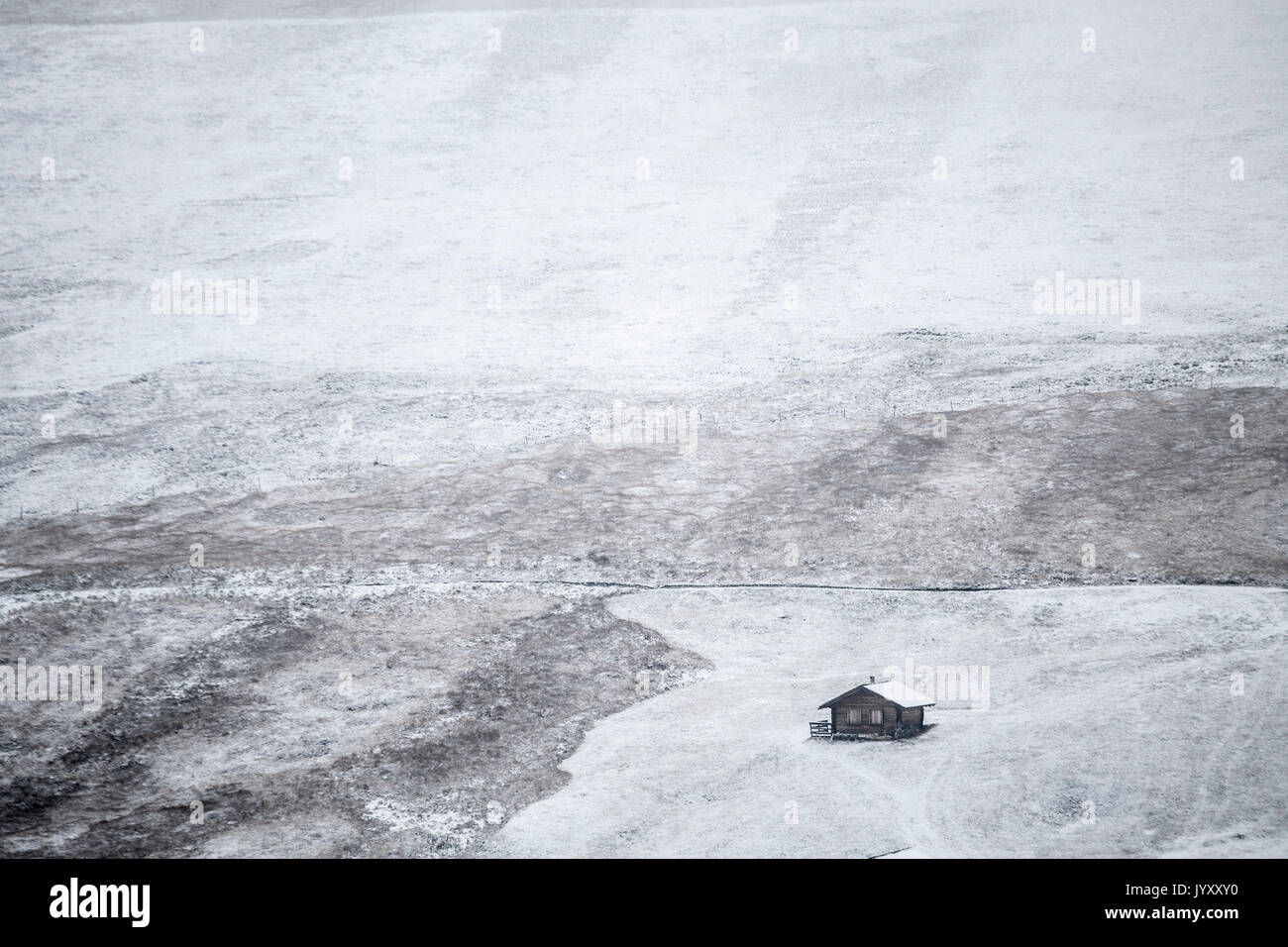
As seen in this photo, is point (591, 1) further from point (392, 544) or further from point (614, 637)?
point (614, 637)

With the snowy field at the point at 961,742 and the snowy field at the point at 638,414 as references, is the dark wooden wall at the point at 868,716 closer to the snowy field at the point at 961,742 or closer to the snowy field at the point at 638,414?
the snowy field at the point at 961,742

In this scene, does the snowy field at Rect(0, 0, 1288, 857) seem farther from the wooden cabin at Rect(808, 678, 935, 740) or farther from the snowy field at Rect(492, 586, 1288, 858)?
the wooden cabin at Rect(808, 678, 935, 740)

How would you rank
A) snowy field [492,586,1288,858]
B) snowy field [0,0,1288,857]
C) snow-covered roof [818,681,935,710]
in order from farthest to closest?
snow-covered roof [818,681,935,710] → snowy field [0,0,1288,857] → snowy field [492,586,1288,858]

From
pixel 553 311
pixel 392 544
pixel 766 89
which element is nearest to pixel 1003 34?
pixel 766 89

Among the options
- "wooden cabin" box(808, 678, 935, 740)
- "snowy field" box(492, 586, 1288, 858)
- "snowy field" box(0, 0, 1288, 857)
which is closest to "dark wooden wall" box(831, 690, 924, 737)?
"wooden cabin" box(808, 678, 935, 740)

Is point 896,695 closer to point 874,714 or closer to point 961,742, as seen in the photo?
point 874,714

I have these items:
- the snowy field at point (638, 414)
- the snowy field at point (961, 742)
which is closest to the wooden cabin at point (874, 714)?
the snowy field at point (961, 742)
